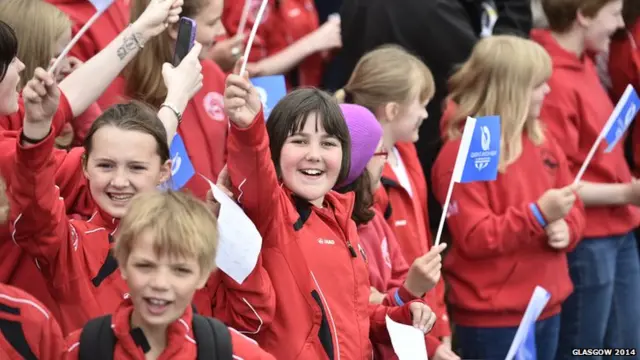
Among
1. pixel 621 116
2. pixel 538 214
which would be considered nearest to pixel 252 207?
pixel 538 214

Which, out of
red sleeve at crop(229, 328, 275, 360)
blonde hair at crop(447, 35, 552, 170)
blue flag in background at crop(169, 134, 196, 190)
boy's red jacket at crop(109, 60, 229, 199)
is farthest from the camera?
blonde hair at crop(447, 35, 552, 170)

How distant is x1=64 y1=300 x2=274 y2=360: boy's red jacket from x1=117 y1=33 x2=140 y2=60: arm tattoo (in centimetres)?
139

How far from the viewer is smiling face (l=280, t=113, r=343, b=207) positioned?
4.36 meters

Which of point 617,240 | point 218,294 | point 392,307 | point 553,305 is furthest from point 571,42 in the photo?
point 218,294

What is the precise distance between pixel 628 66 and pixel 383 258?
8.59 feet

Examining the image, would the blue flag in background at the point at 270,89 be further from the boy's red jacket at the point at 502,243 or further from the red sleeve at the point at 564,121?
the red sleeve at the point at 564,121

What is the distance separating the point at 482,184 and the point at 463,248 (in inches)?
11.7

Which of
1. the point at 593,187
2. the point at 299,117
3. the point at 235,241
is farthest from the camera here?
the point at 593,187

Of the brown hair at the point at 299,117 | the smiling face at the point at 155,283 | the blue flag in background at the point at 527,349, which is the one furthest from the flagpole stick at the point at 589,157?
the smiling face at the point at 155,283

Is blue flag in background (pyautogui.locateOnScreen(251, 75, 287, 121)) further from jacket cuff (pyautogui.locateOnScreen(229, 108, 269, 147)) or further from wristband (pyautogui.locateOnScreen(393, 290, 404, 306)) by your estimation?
jacket cuff (pyautogui.locateOnScreen(229, 108, 269, 147))

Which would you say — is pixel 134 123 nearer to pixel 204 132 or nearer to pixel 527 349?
pixel 204 132

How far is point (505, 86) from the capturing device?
591 centimetres

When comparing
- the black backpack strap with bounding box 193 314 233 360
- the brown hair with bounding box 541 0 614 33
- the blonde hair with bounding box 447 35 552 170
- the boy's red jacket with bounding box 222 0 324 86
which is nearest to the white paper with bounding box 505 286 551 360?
the blonde hair with bounding box 447 35 552 170

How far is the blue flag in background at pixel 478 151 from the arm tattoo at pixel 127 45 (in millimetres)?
1269
